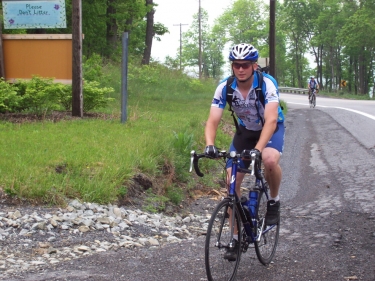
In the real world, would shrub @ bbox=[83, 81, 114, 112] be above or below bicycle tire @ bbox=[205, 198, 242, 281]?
above

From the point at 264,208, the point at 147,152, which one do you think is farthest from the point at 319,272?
the point at 147,152

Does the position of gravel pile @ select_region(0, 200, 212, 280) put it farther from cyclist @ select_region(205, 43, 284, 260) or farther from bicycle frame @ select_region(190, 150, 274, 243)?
cyclist @ select_region(205, 43, 284, 260)

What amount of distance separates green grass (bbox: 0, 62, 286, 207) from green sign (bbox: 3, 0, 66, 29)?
2.48 meters

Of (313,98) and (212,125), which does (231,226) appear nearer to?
(212,125)

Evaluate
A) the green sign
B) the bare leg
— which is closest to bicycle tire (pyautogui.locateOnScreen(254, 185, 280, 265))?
the bare leg

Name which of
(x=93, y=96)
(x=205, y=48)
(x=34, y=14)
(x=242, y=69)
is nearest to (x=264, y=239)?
(x=242, y=69)

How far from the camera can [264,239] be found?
19.1ft

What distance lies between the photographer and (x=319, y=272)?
5375mm

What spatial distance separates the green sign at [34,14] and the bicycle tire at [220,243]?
32.6 ft

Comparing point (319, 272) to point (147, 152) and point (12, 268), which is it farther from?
point (147, 152)

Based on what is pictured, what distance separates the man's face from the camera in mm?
5234

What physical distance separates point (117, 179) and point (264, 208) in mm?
2701

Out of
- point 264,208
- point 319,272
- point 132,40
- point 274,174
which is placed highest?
point 132,40

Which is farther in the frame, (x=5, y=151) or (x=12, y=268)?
(x=5, y=151)
